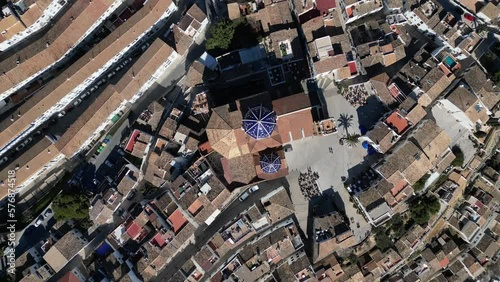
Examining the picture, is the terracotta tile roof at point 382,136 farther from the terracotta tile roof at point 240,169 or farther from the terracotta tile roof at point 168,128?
the terracotta tile roof at point 168,128

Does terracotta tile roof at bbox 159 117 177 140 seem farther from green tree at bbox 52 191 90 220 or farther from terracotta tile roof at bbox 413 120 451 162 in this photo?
terracotta tile roof at bbox 413 120 451 162

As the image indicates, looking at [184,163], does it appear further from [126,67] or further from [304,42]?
[304,42]

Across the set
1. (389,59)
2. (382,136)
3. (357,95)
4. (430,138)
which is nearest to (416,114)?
(430,138)

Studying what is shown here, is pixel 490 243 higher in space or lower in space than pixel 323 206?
lower

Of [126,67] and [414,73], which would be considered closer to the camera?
[414,73]

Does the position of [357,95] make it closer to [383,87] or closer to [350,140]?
[383,87]

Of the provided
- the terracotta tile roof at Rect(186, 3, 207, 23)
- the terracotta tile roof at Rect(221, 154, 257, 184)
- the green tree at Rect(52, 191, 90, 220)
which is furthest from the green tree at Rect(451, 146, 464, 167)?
the green tree at Rect(52, 191, 90, 220)

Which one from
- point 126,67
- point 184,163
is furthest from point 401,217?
point 126,67
